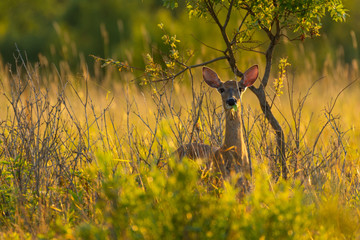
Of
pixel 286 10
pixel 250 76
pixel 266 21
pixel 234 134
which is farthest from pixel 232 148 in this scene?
pixel 286 10

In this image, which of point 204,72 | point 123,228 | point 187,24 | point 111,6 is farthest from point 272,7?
point 111,6

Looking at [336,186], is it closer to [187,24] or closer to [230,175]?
[230,175]

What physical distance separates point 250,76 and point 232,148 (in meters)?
0.70

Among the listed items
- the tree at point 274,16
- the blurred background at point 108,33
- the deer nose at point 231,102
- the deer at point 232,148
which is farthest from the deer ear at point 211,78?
the blurred background at point 108,33

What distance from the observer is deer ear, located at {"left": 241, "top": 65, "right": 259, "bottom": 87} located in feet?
15.8

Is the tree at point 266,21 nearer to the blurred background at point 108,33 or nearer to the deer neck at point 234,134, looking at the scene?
the deer neck at point 234,134

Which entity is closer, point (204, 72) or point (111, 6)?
point (204, 72)

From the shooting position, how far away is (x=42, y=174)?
4.17 m

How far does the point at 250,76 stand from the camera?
488 cm

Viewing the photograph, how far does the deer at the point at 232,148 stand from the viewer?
438 centimetres

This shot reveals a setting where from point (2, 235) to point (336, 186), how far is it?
2220 millimetres

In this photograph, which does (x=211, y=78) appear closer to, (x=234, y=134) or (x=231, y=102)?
(x=231, y=102)

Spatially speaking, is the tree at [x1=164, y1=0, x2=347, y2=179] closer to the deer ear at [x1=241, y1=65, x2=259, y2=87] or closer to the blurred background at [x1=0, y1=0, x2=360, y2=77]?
the deer ear at [x1=241, y1=65, x2=259, y2=87]

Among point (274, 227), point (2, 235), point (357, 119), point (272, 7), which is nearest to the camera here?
Answer: point (274, 227)
